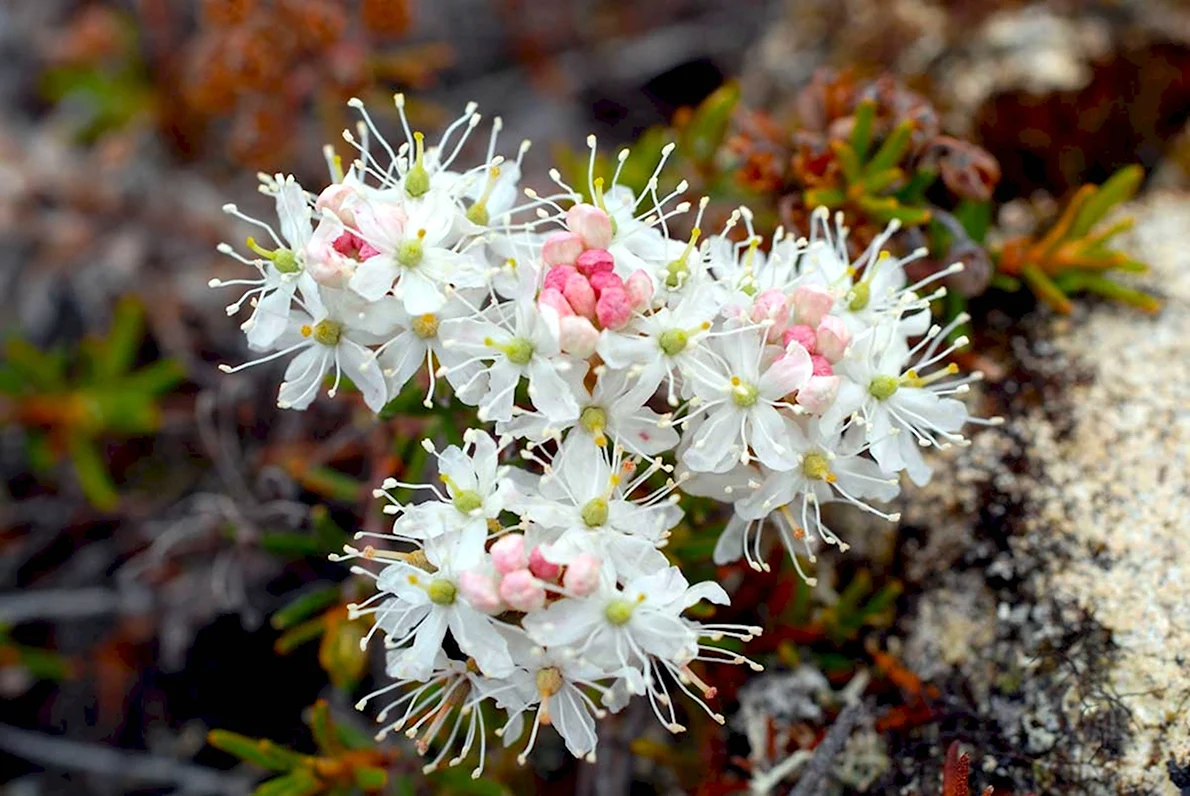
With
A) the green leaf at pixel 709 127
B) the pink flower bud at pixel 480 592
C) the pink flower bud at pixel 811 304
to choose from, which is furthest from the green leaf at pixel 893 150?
the pink flower bud at pixel 480 592

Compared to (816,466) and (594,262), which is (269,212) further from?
(816,466)

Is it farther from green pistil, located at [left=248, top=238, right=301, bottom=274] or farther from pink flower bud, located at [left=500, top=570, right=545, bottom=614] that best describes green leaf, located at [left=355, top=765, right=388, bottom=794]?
green pistil, located at [left=248, top=238, right=301, bottom=274]

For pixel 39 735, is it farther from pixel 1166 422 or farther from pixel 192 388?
pixel 1166 422

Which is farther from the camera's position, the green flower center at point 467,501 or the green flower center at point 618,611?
the green flower center at point 467,501

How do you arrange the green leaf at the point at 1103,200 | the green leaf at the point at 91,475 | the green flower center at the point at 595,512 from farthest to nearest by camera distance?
the green leaf at the point at 91,475
the green leaf at the point at 1103,200
the green flower center at the point at 595,512

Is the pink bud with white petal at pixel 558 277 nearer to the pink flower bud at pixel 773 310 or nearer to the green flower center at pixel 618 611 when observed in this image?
the pink flower bud at pixel 773 310

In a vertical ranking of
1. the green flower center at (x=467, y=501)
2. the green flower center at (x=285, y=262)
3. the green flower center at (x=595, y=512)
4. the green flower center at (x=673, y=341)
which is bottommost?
the green flower center at (x=595, y=512)

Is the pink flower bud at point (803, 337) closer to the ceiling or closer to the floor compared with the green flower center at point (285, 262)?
closer to the floor

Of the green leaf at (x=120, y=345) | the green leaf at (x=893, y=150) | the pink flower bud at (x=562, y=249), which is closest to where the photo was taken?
the pink flower bud at (x=562, y=249)
